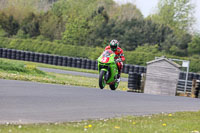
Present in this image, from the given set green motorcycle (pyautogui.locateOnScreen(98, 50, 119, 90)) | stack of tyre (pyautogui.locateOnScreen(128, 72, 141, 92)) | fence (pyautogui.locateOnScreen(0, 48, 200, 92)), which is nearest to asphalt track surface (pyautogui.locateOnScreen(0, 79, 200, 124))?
green motorcycle (pyautogui.locateOnScreen(98, 50, 119, 90))

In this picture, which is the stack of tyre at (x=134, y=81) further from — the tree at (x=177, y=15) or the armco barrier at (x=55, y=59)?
A: the tree at (x=177, y=15)

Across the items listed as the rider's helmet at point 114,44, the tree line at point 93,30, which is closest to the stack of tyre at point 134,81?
the rider's helmet at point 114,44

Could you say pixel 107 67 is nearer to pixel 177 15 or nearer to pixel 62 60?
pixel 62 60

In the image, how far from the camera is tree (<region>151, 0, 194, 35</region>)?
251 feet

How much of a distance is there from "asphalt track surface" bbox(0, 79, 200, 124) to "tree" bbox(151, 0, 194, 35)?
63.9 m

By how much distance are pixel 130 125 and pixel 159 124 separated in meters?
0.84

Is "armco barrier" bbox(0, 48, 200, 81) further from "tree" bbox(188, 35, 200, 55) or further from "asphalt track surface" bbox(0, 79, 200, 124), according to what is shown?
"asphalt track surface" bbox(0, 79, 200, 124)

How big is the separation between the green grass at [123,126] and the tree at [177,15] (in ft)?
220

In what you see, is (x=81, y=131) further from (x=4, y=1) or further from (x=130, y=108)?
(x=4, y=1)

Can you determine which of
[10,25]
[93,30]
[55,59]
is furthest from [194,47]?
[55,59]

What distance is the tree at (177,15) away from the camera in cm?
7638

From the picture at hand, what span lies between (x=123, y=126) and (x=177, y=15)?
70.8 meters

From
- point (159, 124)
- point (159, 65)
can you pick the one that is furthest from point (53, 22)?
point (159, 124)

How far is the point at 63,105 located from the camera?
408 inches
